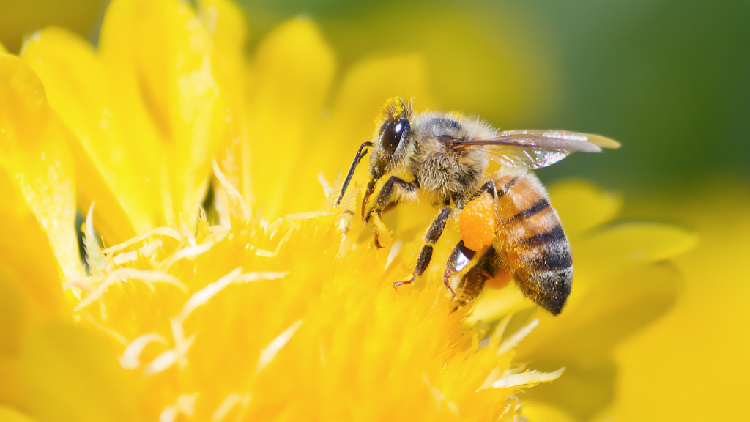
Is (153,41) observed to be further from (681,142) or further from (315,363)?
(681,142)

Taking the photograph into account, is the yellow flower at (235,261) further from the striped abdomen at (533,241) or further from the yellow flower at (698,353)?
the yellow flower at (698,353)

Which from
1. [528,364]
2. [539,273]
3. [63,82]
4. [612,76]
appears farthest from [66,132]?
[612,76]

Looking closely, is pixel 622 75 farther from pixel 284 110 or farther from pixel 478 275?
pixel 478 275

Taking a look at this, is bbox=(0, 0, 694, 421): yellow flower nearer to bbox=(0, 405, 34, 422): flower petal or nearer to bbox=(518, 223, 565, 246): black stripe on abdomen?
bbox=(0, 405, 34, 422): flower petal

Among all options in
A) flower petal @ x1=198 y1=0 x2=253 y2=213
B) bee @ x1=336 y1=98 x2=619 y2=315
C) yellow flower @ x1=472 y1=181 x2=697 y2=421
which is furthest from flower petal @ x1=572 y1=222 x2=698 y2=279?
flower petal @ x1=198 y1=0 x2=253 y2=213

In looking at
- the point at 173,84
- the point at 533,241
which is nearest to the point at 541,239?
the point at 533,241
